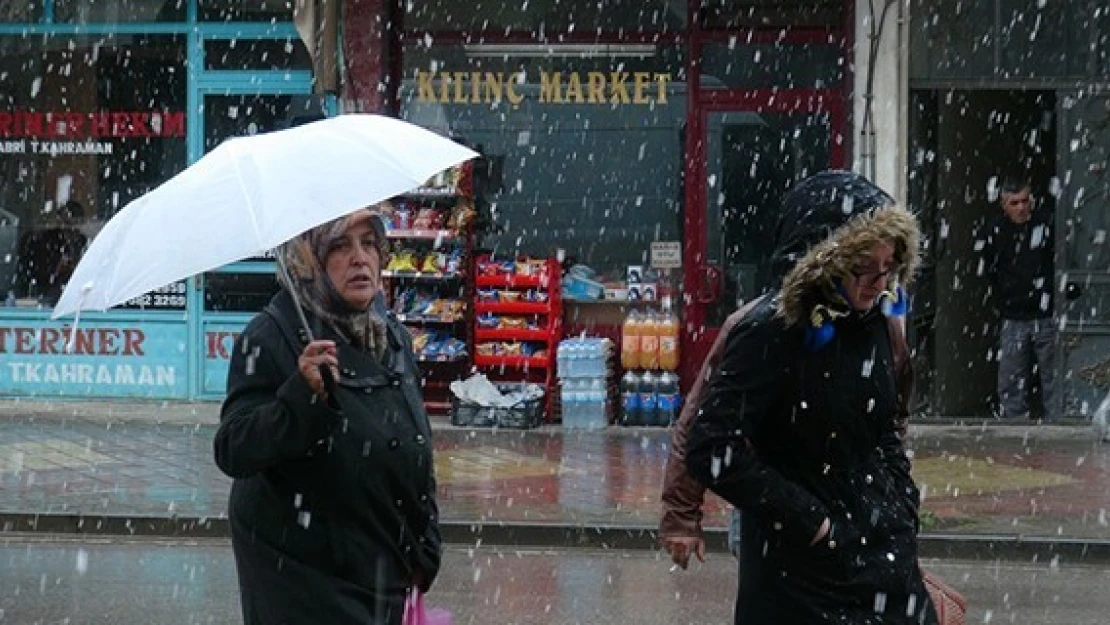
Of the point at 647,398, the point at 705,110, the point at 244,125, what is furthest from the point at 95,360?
the point at 705,110

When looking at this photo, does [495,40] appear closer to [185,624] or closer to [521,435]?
[521,435]

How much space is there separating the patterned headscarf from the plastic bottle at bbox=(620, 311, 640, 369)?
10449 mm

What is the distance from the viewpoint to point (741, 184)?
48.5 ft

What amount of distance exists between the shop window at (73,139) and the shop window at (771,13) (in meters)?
4.69

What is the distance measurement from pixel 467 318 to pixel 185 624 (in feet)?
23.6

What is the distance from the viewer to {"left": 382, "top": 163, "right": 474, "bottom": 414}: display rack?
14820 millimetres

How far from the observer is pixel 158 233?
3941 mm

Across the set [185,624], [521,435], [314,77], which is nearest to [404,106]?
[314,77]

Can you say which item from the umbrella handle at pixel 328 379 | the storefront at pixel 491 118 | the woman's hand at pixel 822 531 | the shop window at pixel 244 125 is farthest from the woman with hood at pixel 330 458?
the shop window at pixel 244 125

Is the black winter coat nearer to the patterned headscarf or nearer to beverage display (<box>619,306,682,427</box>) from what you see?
the patterned headscarf

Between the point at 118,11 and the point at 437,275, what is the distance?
148 inches

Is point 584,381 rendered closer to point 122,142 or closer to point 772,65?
point 772,65

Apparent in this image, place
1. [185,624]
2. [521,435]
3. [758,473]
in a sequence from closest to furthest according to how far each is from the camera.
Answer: [758,473], [185,624], [521,435]

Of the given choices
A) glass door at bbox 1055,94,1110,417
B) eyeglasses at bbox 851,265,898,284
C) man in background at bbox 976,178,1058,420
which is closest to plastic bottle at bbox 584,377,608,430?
man in background at bbox 976,178,1058,420
